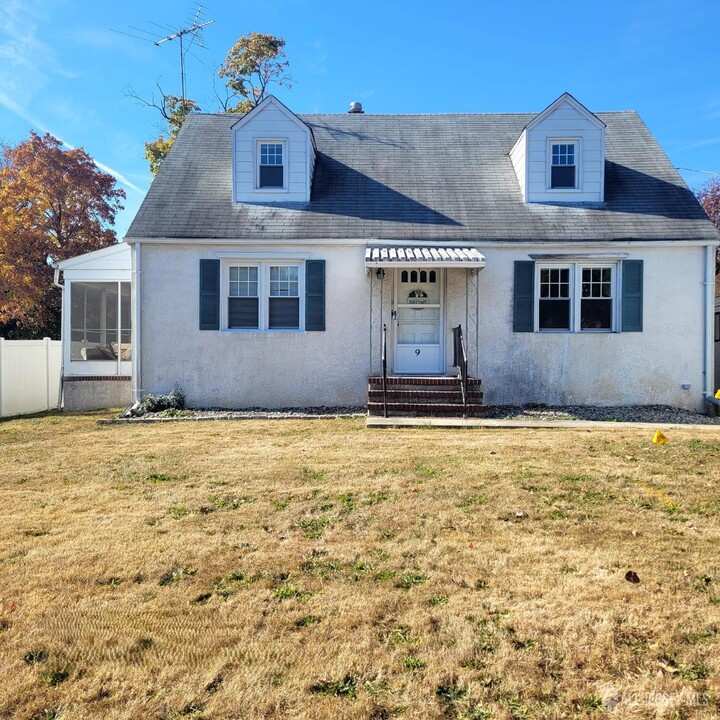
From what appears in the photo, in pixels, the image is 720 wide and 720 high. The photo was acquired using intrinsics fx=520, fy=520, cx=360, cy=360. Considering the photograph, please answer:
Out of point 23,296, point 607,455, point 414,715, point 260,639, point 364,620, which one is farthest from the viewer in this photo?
point 23,296

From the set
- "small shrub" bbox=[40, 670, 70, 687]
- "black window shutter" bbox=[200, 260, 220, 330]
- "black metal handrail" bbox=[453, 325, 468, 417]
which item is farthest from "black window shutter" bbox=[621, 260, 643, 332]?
"small shrub" bbox=[40, 670, 70, 687]

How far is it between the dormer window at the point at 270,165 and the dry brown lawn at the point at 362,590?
8.03 m

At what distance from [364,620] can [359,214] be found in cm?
999

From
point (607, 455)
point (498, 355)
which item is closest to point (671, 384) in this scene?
point (498, 355)

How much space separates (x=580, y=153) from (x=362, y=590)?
38.9ft

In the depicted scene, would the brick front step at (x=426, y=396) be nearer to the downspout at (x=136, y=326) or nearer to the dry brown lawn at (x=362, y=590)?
the dry brown lawn at (x=362, y=590)

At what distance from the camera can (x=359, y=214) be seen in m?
11.6

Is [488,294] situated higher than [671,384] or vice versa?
[488,294]

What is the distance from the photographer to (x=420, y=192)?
12219 millimetres

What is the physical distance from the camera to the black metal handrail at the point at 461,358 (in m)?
9.51

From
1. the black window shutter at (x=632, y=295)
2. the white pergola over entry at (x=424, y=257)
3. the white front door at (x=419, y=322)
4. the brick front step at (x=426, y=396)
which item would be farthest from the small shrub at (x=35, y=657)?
the black window shutter at (x=632, y=295)

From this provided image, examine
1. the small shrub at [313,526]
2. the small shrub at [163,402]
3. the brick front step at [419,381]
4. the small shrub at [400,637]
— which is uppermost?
the brick front step at [419,381]

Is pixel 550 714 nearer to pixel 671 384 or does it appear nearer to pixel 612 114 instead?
pixel 671 384

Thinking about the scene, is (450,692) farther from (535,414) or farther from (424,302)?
(424,302)
